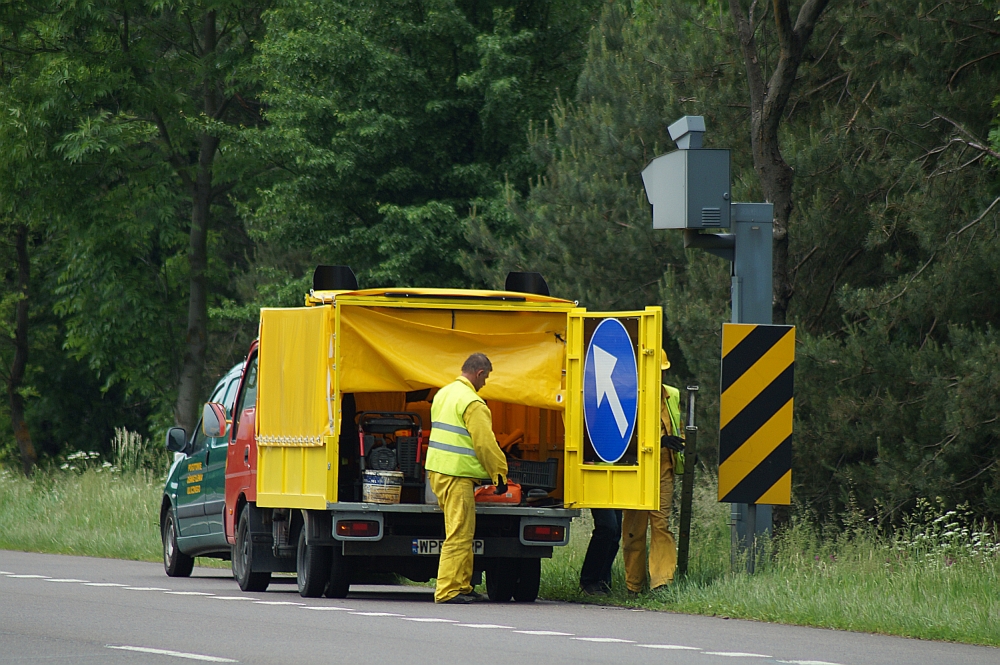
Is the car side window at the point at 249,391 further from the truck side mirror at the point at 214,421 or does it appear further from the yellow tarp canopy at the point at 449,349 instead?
the yellow tarp canopy at the point at 449,349

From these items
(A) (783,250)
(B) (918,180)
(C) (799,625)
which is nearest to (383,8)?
(B) (918,180)

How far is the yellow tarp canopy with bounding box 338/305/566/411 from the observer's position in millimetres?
13055

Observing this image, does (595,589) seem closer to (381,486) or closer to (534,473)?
(534,473)

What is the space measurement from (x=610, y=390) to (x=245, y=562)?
3.45m

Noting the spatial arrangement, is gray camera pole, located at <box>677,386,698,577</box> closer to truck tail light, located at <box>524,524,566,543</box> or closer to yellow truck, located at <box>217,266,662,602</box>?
yellow truck, located at <box>217,266,662,602</box>

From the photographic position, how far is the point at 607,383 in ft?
43.3

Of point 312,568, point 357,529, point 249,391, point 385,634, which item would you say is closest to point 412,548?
point 357,529

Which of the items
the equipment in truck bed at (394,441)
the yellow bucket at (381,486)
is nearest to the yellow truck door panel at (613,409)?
the equipment in truck bed at (394,441)

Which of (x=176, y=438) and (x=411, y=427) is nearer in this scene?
(x=411, y=427)

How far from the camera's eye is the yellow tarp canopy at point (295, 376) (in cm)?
1272

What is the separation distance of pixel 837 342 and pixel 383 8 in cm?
1236

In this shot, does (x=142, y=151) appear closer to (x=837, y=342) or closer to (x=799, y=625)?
(x=837, y=342)

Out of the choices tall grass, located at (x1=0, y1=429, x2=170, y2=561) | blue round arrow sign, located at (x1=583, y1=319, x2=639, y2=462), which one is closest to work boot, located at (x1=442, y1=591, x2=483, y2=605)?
blue round arrow sign, located at (x1=583, y1=319, x2=639, y2=462)

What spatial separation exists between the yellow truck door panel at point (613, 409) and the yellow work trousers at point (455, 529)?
118cm
